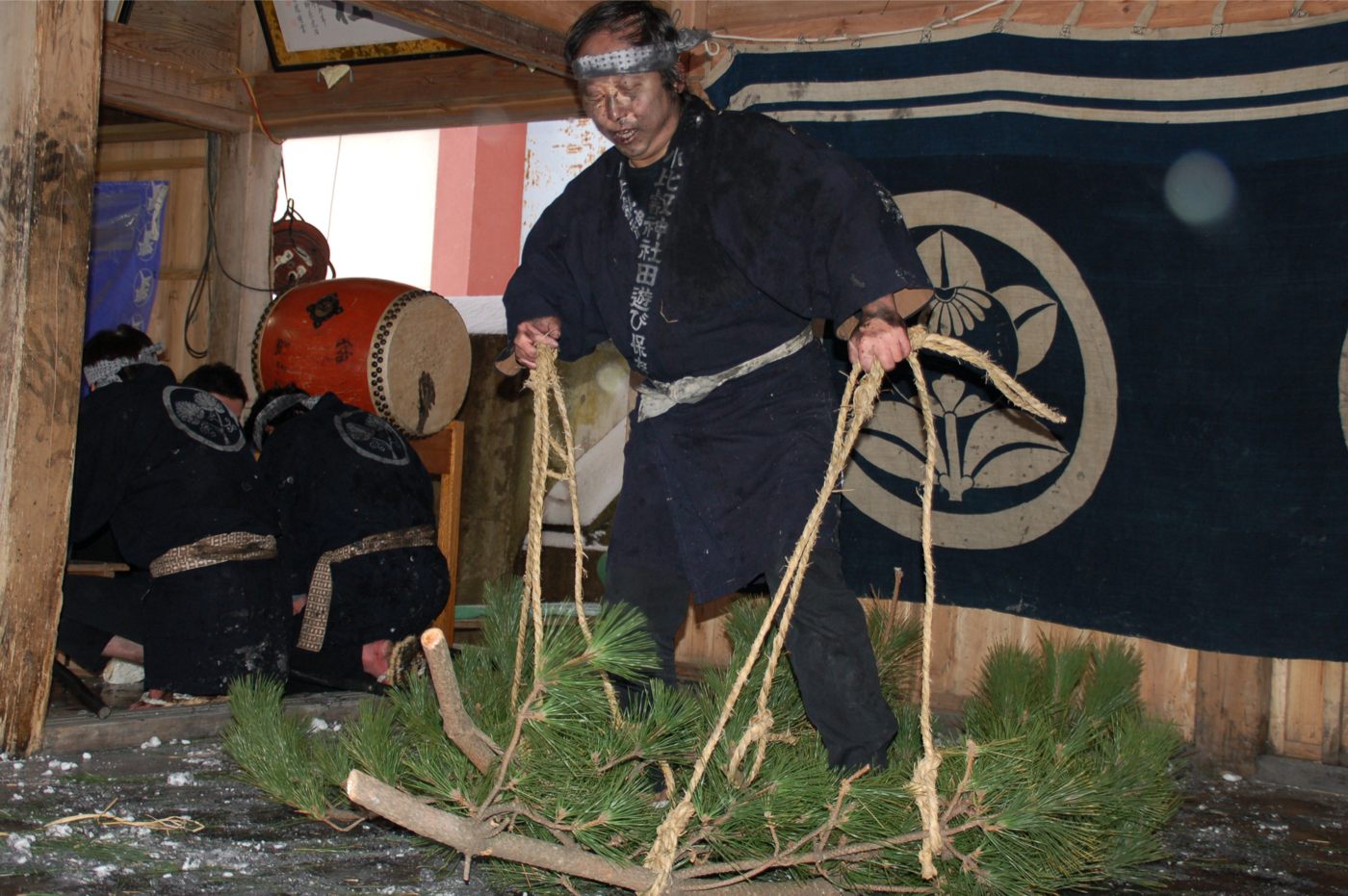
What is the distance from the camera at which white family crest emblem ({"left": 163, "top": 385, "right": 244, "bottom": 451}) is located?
10.9ft

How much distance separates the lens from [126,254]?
245 inches

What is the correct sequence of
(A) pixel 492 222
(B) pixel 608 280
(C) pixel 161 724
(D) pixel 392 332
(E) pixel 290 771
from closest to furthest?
(E) pixel 290 771, (B) pixel 608 280, (C) pixel 161 724, (D) pixel 392 332, (A) pixel 492 222

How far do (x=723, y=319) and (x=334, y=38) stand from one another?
3824 millimetres

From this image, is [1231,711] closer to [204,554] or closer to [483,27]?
[204,554]

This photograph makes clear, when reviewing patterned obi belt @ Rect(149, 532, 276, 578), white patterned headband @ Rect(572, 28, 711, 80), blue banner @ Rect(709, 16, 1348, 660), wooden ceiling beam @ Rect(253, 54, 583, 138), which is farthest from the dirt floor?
wooden ceiling beam @ Rect(253, 54, 583, 138)

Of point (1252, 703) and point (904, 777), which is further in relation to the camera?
point (1252, 703)

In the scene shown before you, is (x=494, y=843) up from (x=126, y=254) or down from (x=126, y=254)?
down

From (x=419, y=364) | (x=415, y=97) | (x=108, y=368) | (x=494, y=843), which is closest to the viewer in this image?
(x=494, y=843)

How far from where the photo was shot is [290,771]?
206 centimetres

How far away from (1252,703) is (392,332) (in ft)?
10.6

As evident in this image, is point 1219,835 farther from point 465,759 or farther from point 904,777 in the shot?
point 465,759

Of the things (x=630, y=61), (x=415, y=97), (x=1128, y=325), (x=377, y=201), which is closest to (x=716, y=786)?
(x=630, y=61)

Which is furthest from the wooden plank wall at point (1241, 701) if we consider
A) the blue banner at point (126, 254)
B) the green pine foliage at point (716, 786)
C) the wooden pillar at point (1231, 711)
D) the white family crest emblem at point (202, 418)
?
the blue banner at point (126, 254)

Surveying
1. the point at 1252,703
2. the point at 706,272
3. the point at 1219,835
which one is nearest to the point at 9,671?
the point at 706,272
